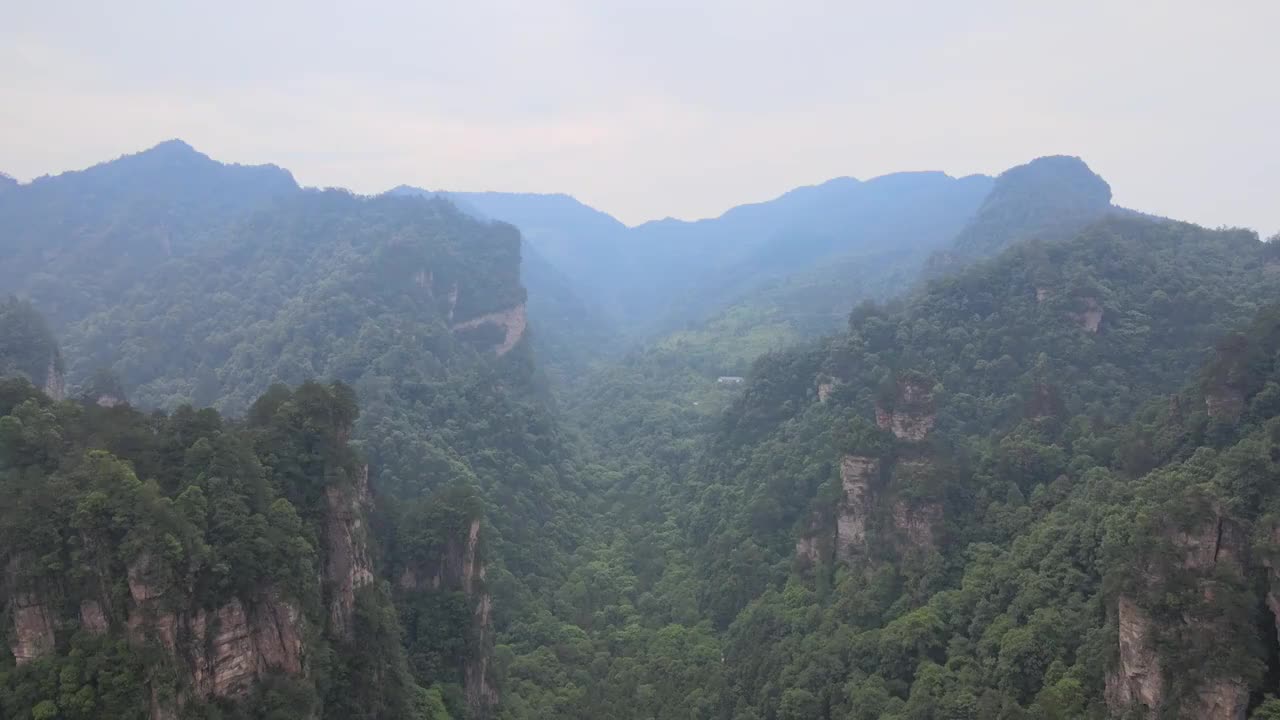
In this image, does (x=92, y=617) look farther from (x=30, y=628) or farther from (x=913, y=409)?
(x=913, y=409)

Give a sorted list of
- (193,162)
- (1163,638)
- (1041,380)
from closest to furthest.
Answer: (1163,638) < (1041,380) < (193,162)

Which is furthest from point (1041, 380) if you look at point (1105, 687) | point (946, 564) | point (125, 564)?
point (125, 564)

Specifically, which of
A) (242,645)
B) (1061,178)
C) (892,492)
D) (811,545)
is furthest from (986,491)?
(1061,178)

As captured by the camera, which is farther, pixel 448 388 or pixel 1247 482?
pixel 448 388

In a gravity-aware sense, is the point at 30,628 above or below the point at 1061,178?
below

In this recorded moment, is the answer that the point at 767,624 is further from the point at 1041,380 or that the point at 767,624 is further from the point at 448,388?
the point at 448,388
